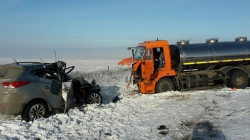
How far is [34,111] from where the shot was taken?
860 cm

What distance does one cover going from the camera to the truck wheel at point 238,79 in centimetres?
1498

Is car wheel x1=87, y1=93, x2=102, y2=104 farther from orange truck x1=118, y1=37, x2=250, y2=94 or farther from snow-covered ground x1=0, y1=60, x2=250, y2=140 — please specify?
orange truck x1=118, y1=37, x2=250, y2=94

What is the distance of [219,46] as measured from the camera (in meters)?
15.0

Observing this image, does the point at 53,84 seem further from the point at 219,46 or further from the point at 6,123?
the point at 219,46

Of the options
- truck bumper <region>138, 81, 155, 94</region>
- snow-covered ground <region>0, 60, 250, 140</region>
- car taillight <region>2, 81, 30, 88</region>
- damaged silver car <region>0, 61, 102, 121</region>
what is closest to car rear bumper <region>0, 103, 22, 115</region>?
damaged silver car <region>0, 61, 102, 121</region>

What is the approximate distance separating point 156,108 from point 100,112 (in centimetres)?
221

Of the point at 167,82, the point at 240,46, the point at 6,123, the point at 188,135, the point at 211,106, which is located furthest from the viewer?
the point at 240,46

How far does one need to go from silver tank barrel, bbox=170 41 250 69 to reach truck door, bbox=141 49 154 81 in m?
1.32

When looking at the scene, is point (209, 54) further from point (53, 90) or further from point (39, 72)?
point (39, 72)

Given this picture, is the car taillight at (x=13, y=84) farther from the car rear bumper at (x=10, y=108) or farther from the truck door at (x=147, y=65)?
the truck door at (x=147, y=65)

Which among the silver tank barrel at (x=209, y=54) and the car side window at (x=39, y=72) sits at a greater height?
the silver tank barrel at (x=209, y=54)

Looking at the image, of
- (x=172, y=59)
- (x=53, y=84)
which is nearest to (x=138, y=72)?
(x=172, y=59)

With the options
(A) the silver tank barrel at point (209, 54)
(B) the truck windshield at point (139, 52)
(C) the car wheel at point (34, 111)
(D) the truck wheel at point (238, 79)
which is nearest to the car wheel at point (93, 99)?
(C) the car wheel at point (34, 111)

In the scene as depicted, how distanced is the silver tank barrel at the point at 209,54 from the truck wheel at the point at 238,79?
2.04ft
